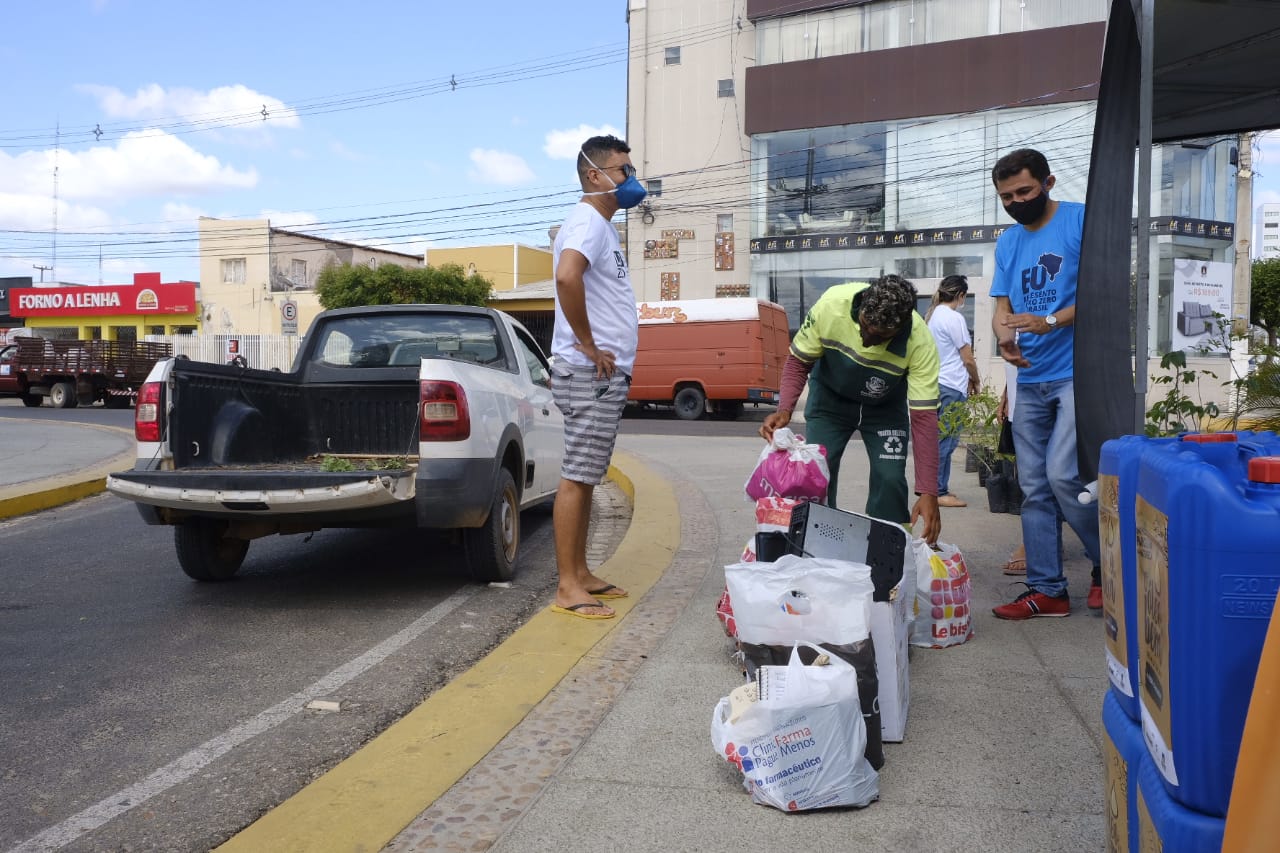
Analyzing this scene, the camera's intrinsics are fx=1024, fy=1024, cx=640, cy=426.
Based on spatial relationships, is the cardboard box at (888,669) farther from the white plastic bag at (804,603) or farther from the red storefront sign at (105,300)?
the red storefront sign at (105,300)

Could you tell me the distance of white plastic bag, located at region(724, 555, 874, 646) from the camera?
113 inches

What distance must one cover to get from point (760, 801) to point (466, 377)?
9.47 ft

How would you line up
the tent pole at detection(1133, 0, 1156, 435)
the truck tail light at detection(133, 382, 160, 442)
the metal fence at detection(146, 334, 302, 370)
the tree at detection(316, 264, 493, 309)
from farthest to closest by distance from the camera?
the tree at detection(316, 264, 493, 309) < the metal fence at detection(146, 334, 302, 370) < the truck tail light at detection(133, 382, 160, 442) < the tent pole at detection(1133, 0, 1156, 435)

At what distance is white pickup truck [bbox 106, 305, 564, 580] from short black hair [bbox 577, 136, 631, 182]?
114cm

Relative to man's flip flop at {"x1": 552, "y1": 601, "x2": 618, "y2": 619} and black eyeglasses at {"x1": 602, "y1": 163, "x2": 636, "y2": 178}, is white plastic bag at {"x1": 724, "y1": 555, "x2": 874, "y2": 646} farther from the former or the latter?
black eyeglasses at {"x1": 602, "y1": 163, "x2": 636, "y2": 178}

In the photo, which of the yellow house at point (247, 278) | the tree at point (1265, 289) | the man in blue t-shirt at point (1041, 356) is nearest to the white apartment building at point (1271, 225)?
the tree at point (1265, 289)

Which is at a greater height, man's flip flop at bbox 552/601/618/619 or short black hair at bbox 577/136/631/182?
short black hair at bbox 577/136/631/182

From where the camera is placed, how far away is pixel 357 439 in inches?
242

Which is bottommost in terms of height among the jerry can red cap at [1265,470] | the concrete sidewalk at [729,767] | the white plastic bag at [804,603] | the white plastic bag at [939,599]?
the concrete sidewalk at [729,767]

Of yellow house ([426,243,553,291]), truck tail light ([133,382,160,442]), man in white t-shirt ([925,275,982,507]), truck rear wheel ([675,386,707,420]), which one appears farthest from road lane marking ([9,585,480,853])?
yellow house ([426,243,553,291])

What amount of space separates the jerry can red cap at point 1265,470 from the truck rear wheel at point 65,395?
91.4ft

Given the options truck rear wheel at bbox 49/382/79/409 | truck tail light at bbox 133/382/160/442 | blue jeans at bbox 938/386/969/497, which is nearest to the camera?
truck tail light at bbox 133/382/160/442

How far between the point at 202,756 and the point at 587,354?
84.3 inches

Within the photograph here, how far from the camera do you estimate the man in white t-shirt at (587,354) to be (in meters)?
4.38
